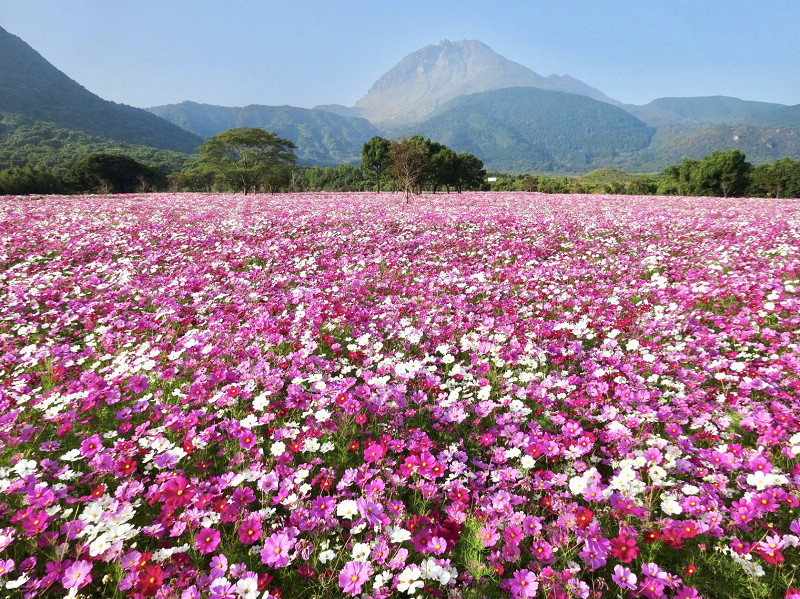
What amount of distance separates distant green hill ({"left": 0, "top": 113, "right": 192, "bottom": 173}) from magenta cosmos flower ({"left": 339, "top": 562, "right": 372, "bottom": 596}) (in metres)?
100

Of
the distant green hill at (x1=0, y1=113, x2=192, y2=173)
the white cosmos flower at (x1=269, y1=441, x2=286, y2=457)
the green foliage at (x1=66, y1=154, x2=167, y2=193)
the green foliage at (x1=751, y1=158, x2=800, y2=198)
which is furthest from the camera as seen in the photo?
the distant green hill at (x1=0, y1=113, x2=192, y2=173)

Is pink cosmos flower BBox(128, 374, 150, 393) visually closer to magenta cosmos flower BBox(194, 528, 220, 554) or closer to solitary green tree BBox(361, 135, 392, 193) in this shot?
magenta cosmos flower BBox(194, 528, 220, 554)

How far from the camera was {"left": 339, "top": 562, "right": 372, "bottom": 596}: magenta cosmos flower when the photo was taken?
6.63 feet

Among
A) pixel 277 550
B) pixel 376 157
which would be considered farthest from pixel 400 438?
pixel 376 157

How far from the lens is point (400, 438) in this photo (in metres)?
3.45

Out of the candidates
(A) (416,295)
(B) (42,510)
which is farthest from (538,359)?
(B) (42,510)

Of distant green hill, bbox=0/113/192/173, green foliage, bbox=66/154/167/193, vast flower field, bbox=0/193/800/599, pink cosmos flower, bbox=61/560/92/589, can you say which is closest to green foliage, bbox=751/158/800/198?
vast flower field, bbox=0/193/800/599

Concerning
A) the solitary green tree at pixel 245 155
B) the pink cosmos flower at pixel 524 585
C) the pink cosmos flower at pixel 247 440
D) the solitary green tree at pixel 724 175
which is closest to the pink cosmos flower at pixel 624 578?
the pink cosmos flower at pixel 524 585

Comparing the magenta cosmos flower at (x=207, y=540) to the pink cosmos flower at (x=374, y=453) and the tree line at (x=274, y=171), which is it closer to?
the pink cosmos flower at (x=374, y=453)

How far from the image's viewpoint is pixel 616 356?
477cm

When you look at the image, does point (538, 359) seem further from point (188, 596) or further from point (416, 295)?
point (188, 596)

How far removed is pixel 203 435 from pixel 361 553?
6.20ft

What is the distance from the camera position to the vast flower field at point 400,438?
→ 230cm

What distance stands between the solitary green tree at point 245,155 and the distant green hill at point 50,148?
3467 cm
